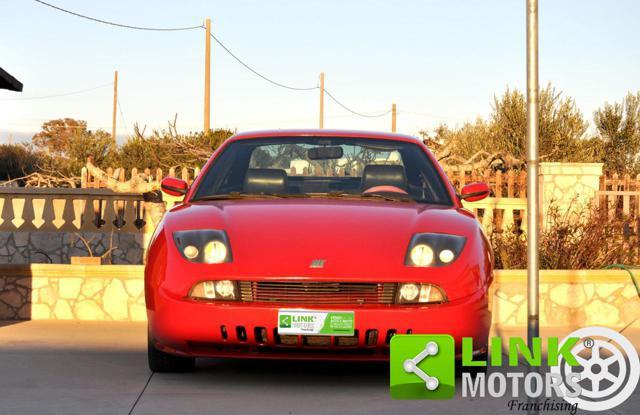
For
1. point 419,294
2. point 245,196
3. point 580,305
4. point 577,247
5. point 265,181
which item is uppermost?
point 265,181

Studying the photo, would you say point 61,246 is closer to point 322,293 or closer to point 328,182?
point 328,182

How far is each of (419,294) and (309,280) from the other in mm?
630

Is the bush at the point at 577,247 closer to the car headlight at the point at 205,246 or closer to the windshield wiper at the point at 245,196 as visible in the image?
the windshield wiper at the point at 245,196

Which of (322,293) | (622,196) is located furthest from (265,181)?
(622,196)

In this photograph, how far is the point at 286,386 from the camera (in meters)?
6.77

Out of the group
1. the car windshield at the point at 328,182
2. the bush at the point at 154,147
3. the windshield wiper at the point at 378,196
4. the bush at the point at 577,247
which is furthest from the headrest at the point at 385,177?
the bush at the point at 154,147

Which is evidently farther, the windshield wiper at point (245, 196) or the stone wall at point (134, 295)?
the stone wall at point (134, 295)

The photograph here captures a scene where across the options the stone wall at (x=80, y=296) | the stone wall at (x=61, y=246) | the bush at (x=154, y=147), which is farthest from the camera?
the bush at (x=154, y=147)

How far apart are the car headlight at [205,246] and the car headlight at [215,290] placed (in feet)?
0.45

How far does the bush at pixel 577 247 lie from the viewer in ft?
40.1

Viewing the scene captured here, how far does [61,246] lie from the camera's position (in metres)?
19.2

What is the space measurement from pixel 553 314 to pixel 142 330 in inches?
152

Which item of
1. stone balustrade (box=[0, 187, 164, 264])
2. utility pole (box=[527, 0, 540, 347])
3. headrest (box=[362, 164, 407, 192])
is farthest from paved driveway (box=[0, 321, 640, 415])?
stone balustrade (box=[0, 187, 164, 264])

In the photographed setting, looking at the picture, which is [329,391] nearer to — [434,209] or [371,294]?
[371,294]
